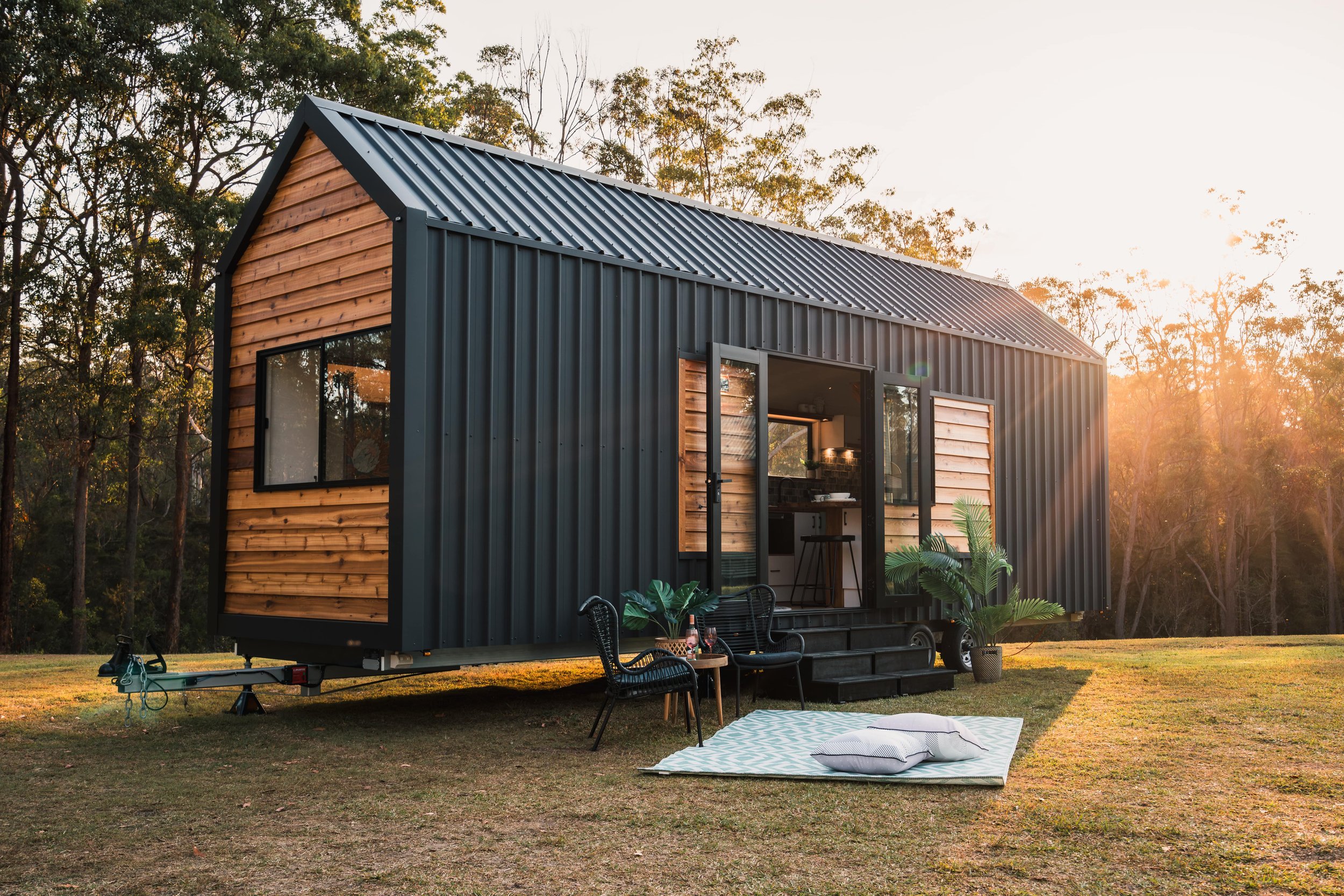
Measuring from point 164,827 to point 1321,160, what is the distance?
24034 millimetres

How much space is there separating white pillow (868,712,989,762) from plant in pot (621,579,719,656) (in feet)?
5.64

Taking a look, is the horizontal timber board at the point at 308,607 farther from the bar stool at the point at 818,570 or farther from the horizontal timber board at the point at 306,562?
the bar stool at the point at 818,570

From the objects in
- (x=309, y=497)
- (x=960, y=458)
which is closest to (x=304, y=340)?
(x=309, y=497)

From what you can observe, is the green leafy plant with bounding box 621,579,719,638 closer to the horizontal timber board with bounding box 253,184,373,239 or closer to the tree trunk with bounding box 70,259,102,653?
the horizontal timber board with bounding box 253,184,373,239

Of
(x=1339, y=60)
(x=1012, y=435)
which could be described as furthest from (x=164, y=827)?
(x=1339, y=60)

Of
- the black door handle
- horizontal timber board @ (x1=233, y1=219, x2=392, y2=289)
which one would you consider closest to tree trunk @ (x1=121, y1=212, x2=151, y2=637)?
horizontal timber board @ (x1=233, y1=219, x2=392, y2=289)

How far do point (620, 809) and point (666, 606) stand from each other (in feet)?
8.43

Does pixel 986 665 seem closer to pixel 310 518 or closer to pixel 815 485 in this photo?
pixel 815 485

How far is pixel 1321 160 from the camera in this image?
2178 centimetres

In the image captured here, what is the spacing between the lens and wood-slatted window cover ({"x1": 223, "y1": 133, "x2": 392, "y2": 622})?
253 inches

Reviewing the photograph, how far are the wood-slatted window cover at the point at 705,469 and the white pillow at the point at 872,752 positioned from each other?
8.97 feet

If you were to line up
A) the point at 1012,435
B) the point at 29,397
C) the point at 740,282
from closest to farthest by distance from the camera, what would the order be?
the point at 740,282 → the point at 1012,435 → the point at 29,397

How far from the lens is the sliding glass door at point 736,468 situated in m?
7.70

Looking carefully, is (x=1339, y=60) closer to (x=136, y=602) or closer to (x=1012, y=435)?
(x=1012, y=435)
